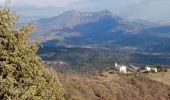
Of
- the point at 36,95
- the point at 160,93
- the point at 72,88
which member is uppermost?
the point at 36,95

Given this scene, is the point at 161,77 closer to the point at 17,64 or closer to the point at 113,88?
the point at 113,88

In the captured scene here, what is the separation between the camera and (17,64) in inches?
681

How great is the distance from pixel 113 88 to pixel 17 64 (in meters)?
34.8

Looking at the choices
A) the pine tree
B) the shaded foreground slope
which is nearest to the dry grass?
the shaded foreground slope

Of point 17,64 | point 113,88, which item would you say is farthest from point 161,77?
point 17,64

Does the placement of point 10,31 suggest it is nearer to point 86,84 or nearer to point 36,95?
point 36,95

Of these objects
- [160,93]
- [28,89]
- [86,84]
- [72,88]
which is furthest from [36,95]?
[160,93]

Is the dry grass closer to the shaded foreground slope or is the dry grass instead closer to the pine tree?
the shaded foreground slope

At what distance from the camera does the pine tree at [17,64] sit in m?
16.6

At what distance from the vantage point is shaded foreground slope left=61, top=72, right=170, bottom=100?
1730 inches

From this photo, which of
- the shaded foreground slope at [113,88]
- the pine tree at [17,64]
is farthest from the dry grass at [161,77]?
the pine tree at [17,64]

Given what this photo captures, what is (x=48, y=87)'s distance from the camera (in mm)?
19344

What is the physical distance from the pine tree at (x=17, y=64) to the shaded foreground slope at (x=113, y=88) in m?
19.0

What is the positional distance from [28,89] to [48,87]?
2.34m
